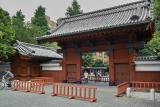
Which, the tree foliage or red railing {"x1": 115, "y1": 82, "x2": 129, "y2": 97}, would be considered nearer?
red railing {"x1": 115, "y1": 82, "x2": 129, "y2": 97}

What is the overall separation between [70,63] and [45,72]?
3868 mm

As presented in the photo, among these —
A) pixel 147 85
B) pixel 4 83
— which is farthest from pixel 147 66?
pixel 4 83

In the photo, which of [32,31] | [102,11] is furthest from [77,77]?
[32,31]

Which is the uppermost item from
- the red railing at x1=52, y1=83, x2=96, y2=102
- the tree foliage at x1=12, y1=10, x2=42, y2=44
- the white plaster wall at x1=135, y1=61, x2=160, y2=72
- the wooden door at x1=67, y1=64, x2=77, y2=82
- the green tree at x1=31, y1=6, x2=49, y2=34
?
the green tree at x1=31, y1=6, x2=49, y2=34

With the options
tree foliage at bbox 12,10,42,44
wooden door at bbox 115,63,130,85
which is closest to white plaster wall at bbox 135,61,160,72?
wooden door at bbox 115,63,130,85

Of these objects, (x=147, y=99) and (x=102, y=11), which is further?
(x=102, y=11)

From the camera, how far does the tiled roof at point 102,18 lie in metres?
22.4

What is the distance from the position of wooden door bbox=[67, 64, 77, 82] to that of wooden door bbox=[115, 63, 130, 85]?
4.51m

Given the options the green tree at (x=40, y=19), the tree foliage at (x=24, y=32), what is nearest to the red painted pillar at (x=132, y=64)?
the tree foliage at (x=24, y=32)

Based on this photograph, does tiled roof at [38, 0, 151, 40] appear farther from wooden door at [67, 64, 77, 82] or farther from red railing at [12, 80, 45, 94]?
red railing at [12, 80, 45, 94]

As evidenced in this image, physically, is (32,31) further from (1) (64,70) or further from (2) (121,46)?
(2) (121,46)

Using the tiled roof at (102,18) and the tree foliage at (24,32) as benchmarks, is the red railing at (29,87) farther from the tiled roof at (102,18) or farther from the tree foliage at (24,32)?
the tree foliage at (24,32)

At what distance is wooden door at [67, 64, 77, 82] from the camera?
23328 millimetres

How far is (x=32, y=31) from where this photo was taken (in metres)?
48.9
